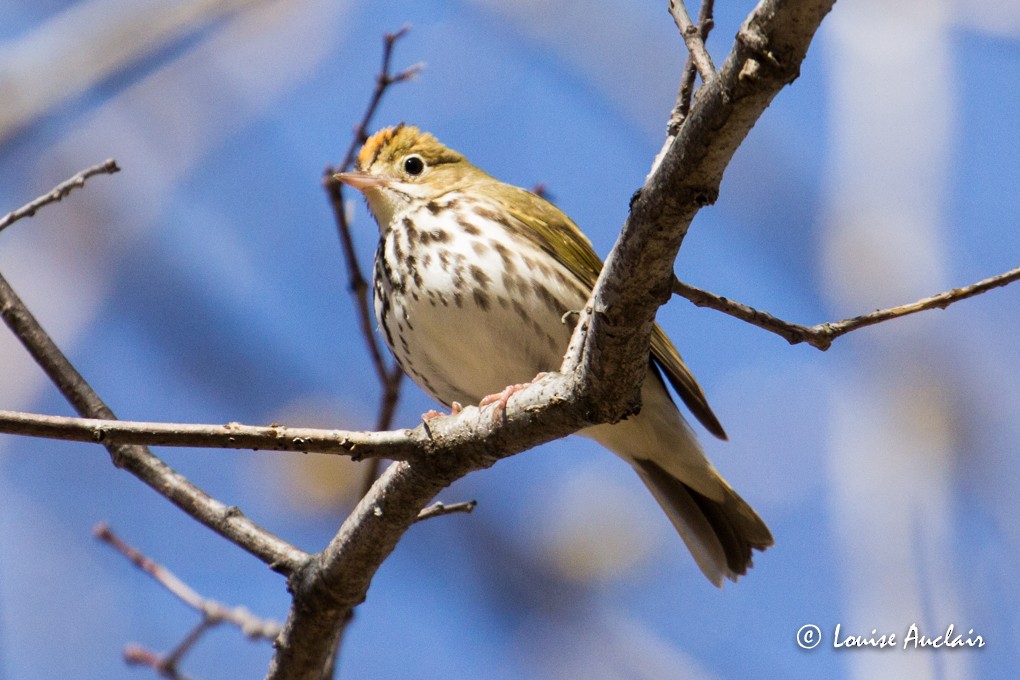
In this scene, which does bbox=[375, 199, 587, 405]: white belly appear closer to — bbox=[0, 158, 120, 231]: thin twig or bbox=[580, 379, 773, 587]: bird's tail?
bbox=[580, 379, 773, 587]: bird's tail

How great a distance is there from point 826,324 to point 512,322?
Answer: 172 cm

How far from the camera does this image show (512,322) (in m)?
4.25

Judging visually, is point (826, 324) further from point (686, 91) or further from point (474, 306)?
point (474, 306)

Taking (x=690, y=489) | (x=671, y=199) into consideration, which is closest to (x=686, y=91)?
(x=671, y=199)

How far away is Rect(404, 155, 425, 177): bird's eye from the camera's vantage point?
Answer: 5305 mm

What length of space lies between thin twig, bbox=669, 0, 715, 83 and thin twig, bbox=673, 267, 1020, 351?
51cm

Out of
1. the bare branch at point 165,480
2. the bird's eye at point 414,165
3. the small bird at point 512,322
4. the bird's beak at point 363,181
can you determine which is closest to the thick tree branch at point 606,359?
the bare branch at point 165,480

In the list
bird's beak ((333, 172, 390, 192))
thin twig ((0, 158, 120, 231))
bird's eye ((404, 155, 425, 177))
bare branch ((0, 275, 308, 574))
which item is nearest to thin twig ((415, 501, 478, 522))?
bare branch ((0, 275, 308, 574))

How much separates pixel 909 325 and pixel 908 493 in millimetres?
1422

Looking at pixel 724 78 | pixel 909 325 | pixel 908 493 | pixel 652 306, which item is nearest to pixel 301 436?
pixel 652 306

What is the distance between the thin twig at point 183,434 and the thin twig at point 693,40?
4.07 feet

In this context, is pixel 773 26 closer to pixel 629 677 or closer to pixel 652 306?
pixel 652 306

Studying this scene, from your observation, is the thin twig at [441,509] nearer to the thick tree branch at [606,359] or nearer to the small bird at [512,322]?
the thick tree branch at [606,359]

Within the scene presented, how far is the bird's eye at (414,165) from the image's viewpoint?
5.30 meters
